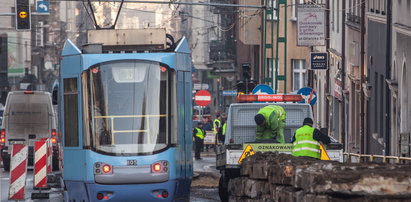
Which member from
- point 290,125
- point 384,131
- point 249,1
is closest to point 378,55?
point 384,131

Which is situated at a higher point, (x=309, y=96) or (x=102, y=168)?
(x=309, y=96)

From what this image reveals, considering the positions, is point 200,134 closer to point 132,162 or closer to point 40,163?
point 40,163

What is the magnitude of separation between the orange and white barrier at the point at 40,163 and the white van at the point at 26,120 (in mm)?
10748

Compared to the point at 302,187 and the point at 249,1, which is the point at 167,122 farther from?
the point at 249,1

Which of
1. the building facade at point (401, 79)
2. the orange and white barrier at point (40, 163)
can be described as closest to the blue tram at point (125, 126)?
the orange and white barrier at point (40, 163)

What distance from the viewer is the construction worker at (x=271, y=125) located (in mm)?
18391

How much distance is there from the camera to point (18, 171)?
1925 cm

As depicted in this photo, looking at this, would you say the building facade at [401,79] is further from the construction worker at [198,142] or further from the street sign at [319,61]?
the construction worker at [198,142]

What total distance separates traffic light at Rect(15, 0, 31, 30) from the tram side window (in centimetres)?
1575

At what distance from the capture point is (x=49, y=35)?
10962 centimetres

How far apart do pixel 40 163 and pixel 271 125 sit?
5032mm

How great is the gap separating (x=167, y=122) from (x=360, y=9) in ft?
56.6

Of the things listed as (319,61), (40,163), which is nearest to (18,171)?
(40,163)

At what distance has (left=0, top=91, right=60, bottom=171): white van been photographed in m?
32.3
